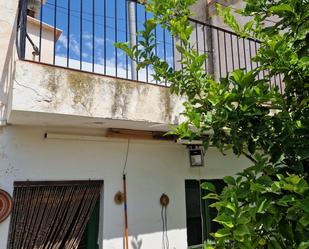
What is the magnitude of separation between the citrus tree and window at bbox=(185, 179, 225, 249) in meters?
3.11

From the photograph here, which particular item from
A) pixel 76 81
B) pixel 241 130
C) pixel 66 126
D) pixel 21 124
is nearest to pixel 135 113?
pixel 76 81

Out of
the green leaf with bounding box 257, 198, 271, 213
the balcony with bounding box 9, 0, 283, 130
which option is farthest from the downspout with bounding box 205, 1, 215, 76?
the green leaf with bounding box 257, 198, 271, 213

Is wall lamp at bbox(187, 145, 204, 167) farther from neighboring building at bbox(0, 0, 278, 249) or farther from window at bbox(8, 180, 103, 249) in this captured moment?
window at bbox(8, 180, 103, 249)

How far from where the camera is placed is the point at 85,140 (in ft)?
13.6

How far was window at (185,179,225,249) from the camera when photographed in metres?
5.05

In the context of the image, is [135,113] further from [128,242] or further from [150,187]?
[128,242]

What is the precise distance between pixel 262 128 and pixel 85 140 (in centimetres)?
286

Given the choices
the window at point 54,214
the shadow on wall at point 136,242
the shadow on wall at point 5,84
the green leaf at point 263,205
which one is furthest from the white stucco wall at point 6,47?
the green leaf at point 263,205

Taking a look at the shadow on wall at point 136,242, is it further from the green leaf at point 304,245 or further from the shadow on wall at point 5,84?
the green leaf at point 304,245

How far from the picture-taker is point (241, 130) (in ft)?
6.12

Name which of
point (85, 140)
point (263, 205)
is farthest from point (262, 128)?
point (85, 140)

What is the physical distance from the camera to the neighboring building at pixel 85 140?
10.3ft

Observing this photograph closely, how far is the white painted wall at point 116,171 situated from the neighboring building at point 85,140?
0.01 m

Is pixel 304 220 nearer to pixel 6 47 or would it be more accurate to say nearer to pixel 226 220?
pixel 226 220
